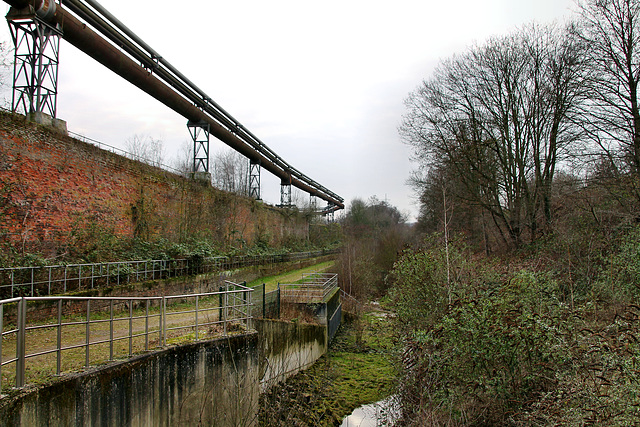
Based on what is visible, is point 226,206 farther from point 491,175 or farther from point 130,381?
point 130,381

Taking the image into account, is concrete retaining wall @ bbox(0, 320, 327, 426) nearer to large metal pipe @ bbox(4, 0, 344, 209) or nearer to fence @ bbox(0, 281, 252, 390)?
fence @ bbox(0, 281, 252, 390)

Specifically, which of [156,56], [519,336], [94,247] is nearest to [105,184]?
[94,247]

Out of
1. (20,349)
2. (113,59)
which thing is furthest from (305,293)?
(20,349)

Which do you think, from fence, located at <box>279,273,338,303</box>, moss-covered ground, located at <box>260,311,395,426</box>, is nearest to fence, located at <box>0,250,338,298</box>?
fence, located at <box>279,273,338,303</box>

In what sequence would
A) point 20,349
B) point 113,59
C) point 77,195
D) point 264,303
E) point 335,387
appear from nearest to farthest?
point 20,349
point 264,303
point 77,195
point 335,387
point 113,59

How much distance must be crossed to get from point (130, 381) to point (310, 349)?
8.67m

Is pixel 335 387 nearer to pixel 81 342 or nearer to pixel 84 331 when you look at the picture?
pixel 84 331

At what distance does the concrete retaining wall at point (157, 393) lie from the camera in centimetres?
402

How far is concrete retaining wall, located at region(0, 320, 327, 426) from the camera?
402 centimetres

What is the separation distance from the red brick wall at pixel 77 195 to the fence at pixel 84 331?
8.24 feet

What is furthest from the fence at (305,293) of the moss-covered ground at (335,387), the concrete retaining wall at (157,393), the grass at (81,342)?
the concrete retaining wall at (157,393)

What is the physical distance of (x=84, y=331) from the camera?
25.3ft

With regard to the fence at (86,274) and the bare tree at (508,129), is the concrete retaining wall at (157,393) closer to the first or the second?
the fence at (86,274)

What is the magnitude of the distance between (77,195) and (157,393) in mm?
8368
